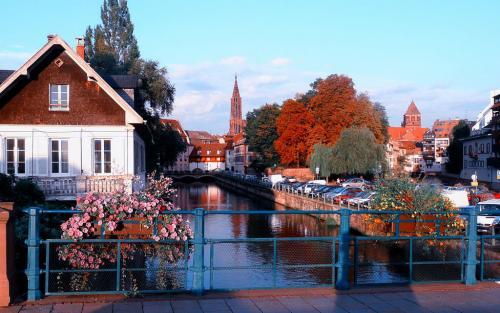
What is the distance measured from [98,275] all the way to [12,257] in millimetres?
4278

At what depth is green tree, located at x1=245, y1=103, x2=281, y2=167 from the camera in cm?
8825

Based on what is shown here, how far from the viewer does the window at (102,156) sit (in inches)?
957

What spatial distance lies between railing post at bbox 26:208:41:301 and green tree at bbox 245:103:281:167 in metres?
79.2

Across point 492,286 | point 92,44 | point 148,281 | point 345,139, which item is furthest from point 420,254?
point 92,44

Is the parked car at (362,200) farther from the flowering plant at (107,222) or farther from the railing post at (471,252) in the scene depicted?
the flowering plant at (107,222)

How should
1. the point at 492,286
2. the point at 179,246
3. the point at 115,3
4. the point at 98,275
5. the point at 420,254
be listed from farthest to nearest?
1. the point at 115,3
2. the point at 420,254
3. the point at 98,275
4. the point at 492,286
5. the point at 179,246

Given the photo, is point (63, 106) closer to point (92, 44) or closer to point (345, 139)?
point (92, 44)

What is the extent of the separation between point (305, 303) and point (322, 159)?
190 feet

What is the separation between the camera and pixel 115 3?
66312 mm

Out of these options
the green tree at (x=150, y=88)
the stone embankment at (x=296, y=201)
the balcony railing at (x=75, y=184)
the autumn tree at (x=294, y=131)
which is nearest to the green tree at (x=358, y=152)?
the stone embankment at (x=296, y=201)

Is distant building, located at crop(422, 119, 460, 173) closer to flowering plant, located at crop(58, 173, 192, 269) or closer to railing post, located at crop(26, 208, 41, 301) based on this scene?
flowering plant, located at crop(58, 173, 192, 269)

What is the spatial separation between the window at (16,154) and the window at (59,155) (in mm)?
1109

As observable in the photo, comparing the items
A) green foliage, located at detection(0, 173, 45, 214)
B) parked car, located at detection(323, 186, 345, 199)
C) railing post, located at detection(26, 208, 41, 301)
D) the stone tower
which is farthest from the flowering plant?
the stone tower

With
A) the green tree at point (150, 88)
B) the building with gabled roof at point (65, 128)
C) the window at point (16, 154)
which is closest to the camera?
the building with gabled roof at point (65, 128)
